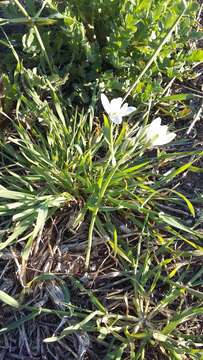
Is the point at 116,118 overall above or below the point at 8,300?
above

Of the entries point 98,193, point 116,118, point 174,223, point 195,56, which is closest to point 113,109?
point 116,118

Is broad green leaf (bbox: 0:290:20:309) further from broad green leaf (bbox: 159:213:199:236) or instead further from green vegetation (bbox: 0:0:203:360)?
broad green leaf (bbox: 159:213:199:236)

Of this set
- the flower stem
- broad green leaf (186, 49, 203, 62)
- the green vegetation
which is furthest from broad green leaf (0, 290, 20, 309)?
broad green leaf (186, 49, 203, 62)

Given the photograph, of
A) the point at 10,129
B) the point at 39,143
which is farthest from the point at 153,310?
the point at 10,129

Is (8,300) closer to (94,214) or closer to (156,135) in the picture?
(94,214)

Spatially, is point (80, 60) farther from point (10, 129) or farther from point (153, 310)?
point (153, 310)

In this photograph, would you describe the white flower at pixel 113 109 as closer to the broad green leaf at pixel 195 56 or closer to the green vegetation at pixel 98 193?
the green vegetation at pixel 98 193

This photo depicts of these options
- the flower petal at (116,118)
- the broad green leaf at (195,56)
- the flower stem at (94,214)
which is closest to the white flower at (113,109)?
the flower petal at (116,118)

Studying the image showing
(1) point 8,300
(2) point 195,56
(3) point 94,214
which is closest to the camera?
(1) point 8,300

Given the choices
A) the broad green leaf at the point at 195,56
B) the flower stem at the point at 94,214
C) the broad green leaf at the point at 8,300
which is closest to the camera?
the broad green leaf at the point at 8,300
